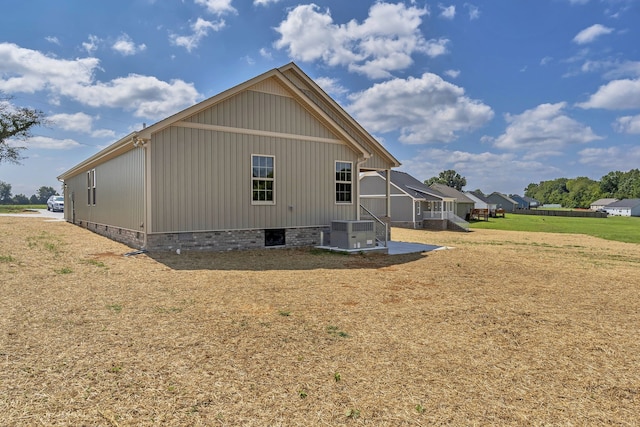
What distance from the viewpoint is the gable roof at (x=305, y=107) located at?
35.2 feet

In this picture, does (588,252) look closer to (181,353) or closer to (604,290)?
(604,290)

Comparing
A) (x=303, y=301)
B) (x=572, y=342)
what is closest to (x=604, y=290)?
(x=572, y=342)

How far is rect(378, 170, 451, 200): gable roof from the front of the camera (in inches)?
1155

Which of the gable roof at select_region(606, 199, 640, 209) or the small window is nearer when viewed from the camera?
the small window

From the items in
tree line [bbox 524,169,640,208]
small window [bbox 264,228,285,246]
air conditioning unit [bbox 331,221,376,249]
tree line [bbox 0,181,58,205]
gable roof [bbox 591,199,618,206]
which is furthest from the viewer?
tree line [bbox 524,169,640,208]

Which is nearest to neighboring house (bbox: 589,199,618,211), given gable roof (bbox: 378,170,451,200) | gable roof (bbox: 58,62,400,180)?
gable roof (bbox: 378,170,451,200)

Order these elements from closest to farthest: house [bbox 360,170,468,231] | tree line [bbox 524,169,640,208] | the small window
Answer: the small window < house [bbox 360,170,468,231] < tree line [bbox 524,169,640,208]

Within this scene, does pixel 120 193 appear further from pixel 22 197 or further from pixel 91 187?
pixel 22 197

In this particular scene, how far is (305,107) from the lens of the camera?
1342 centimetres

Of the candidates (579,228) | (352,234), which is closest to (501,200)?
(579,228)

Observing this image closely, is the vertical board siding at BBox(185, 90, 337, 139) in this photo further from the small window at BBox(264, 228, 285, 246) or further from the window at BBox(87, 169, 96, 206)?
the window at BBox(87, 169, 96, 206)

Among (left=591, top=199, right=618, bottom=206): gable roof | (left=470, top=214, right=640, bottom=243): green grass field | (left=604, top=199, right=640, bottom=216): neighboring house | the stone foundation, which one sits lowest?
(left=470, top=214, right=640, bottom=243): green grass field

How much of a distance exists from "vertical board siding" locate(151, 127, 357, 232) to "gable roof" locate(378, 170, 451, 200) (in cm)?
1560

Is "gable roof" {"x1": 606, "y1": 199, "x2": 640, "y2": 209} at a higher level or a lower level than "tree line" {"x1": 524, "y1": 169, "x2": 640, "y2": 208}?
lower
